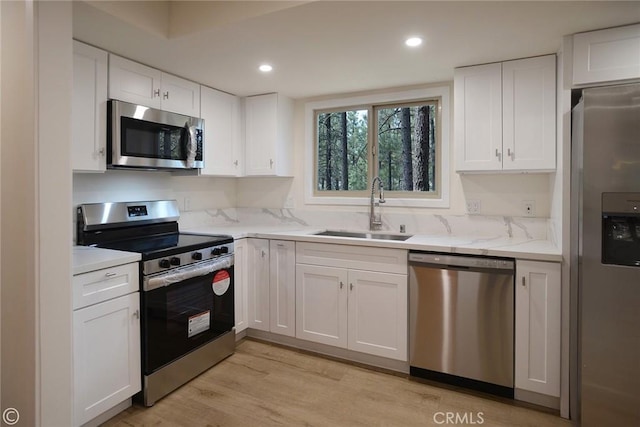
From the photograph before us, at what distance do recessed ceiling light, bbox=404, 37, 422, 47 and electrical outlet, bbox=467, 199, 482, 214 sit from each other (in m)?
1.28

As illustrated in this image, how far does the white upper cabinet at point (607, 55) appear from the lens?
1.98m

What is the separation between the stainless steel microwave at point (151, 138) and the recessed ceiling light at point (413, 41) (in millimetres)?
1697

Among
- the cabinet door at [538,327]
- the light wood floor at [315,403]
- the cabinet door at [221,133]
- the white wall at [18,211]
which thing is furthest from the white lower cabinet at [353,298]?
the white wall at [18,211]

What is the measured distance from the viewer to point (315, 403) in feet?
7.50

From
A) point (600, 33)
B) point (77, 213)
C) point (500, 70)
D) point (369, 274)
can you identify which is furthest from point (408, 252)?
point (77, 213)

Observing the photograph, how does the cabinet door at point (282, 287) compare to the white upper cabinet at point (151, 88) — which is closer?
the white upper cabinet at point (151, 88)

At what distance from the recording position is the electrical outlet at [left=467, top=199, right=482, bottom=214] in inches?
114

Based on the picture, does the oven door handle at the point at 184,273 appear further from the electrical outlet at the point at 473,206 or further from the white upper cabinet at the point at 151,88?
the electrical outlet at the point at 473,206

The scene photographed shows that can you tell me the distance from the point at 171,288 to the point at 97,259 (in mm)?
478

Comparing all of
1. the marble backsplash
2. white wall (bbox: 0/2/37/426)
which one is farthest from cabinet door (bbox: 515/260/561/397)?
white wall (bbox: 0/2/37/426)

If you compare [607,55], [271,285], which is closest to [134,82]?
[271,285]

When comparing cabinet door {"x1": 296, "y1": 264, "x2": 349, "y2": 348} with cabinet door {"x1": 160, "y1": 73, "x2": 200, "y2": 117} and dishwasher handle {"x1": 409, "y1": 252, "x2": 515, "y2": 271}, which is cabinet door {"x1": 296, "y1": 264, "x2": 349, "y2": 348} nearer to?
dishwasher handle {"x1": 409, "y1": 252, "x2": 515, "y2": 271}

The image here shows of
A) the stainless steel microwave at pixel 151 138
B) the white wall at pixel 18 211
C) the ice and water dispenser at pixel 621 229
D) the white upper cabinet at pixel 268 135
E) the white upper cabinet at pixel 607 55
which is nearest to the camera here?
the white wall at pixel 18 211

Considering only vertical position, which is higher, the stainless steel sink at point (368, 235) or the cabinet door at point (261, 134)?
the cabinet door at point (261, 134)
